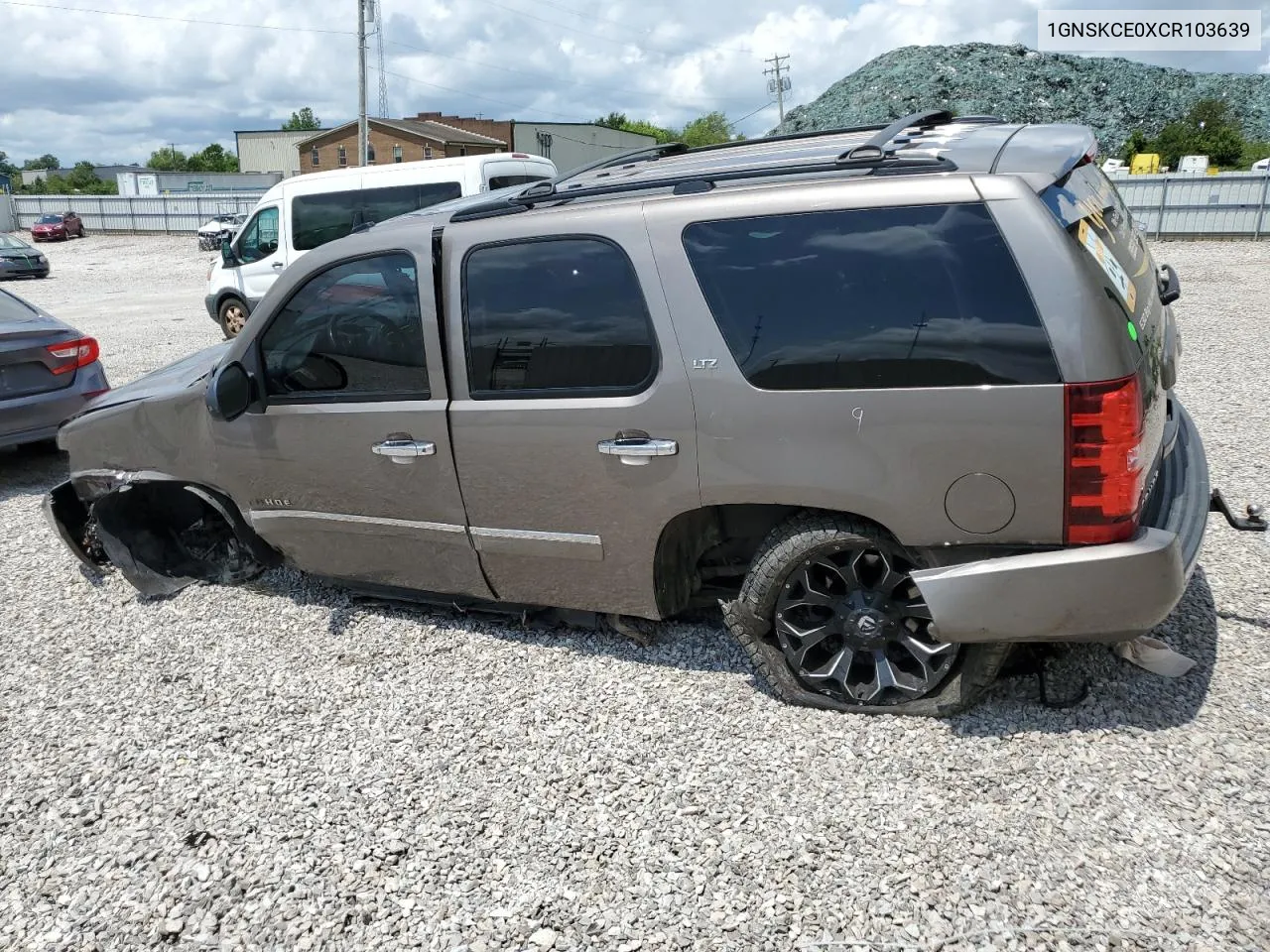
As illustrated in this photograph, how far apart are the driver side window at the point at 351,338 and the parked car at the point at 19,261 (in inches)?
1024

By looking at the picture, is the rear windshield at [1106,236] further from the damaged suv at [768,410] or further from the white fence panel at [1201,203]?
the white fence panel at [1201,203]

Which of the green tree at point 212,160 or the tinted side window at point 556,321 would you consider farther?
the green tree at point 212,160

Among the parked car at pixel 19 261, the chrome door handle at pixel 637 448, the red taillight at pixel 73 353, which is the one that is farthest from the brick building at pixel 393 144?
the chrome door handle at pixel 637 448

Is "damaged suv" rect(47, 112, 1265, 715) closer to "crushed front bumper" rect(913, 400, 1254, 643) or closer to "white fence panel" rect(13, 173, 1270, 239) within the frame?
"crushed front bumper" rect(913, 400, 1254, 643)

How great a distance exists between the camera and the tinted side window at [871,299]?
273 cm

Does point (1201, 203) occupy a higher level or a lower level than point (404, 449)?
higher

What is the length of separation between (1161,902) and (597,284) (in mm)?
2491

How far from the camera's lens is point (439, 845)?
2.84 m

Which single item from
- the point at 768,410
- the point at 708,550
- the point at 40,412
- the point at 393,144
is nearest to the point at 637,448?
the point at 768,410

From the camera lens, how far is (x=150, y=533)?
480 centimetres

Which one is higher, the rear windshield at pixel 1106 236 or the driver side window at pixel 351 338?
the rear windshield at pixel 1106 236

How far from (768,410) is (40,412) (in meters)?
5.85

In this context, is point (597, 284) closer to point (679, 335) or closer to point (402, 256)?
point (679, 335)

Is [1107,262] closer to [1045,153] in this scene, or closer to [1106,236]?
[1106,236]
